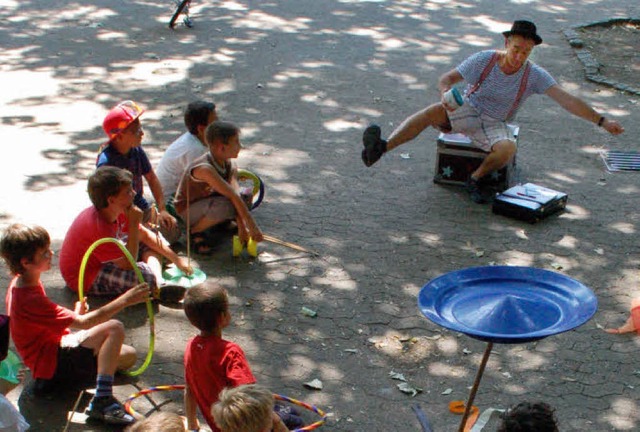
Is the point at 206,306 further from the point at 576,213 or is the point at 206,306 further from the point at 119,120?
the point at 576,213

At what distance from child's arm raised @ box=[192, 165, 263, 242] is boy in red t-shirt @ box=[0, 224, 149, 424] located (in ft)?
5.52

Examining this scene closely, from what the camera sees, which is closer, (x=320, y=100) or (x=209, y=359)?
(x=209, y=359)

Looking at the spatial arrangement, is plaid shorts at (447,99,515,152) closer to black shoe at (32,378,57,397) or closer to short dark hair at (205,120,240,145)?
short dark hair at (205,120,240,145)

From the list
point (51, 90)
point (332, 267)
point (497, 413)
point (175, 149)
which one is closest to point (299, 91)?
point (51, 90)

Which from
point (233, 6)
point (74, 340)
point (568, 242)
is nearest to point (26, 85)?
point (233, 6)

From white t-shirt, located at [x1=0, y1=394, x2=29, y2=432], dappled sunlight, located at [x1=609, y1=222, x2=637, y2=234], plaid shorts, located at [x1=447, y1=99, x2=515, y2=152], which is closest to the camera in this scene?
white t-shirt, located at [x1=0, y1=394, x2=29, y2=432]

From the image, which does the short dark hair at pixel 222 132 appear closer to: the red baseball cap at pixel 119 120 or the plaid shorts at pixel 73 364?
the red baseball cap at pixel 119 120

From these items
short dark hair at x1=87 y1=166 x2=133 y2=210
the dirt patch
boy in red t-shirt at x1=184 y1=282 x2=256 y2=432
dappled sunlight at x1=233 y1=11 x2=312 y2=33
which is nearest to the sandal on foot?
short dark hair at x1=87 y1=166 x2=133 y2=210

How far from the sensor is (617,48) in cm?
1259

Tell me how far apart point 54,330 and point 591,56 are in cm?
919

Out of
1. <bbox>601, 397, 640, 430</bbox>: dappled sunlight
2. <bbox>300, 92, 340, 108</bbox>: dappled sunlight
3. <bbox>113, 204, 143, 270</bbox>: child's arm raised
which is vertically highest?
<bbox>113, 204, 143, 270</bbox>: child's arm raised

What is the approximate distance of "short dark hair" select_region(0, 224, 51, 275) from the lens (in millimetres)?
4496

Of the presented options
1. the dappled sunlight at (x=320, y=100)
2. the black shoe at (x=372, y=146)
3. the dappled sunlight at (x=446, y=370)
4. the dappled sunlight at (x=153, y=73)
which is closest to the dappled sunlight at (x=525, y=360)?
the dappled sunlight at (x=446, y=370)

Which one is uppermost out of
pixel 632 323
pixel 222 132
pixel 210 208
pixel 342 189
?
pixel 222 132
